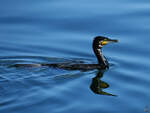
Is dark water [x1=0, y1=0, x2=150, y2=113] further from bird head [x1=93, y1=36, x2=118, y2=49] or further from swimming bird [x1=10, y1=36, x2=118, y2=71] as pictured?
bird head [x1=93, y1=36, x2=118, y2=49]

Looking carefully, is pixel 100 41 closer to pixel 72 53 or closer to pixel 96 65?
pixel 96 65

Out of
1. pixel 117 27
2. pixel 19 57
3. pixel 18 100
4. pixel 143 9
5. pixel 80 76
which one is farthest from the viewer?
pixel 143 9

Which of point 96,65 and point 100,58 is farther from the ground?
point 100,58

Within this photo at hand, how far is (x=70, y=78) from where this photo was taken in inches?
553

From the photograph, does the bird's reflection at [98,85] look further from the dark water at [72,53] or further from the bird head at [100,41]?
the bird head at [100,41]

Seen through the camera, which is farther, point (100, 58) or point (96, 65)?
point (100, 58)

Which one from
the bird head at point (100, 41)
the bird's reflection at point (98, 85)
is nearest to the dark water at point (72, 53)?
the bird's reflection at point (98, 85)

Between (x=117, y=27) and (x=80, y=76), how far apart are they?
142 inches

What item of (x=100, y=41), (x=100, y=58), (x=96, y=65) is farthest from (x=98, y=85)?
(x=100, y=41)

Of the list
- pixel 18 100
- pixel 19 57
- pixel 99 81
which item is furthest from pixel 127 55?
pixel 18 100

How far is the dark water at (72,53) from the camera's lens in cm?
1223

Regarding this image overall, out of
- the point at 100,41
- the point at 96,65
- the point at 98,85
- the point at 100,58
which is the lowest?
the point at 98,85

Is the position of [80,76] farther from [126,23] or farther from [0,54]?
[126,23]

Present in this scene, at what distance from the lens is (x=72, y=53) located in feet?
52.3
